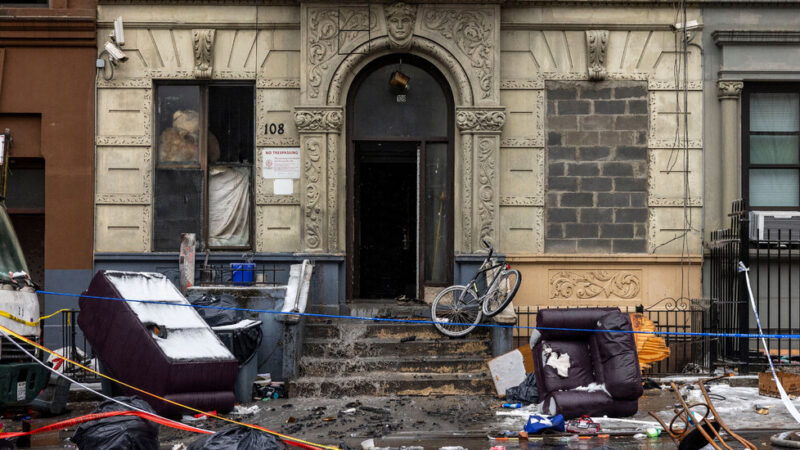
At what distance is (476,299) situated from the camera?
13438 mm

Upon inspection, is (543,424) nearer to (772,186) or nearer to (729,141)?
(729,141)

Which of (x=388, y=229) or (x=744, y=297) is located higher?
(x=388, y=229)

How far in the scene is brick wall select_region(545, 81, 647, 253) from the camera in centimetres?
1476

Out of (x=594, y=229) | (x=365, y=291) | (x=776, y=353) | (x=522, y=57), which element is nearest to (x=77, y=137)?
(x=365, y=291)

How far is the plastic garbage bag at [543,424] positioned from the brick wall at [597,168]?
17.7ft

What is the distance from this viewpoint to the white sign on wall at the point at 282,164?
48.3ft

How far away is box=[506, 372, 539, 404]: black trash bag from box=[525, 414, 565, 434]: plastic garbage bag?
5.53ft

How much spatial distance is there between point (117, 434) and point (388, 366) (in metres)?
5.71

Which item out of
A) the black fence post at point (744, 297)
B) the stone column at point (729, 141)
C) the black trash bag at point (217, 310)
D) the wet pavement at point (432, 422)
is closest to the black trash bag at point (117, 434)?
the wet pavement at point (432, 422)

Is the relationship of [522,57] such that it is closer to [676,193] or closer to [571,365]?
[676,193]

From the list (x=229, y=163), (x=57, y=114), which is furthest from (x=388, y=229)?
(x=57, y=114)

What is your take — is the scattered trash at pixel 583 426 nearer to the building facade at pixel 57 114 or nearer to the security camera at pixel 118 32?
the building facade at pixel 57 114

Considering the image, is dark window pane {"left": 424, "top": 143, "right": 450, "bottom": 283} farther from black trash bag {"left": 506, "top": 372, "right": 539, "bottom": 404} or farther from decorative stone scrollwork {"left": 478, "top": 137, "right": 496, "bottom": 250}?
black trash bag {"left": 506, "top": 372, "right": 539, "bottom": 404}

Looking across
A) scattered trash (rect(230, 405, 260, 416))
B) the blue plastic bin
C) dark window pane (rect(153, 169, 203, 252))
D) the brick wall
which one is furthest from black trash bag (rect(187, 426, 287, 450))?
the brick wall
